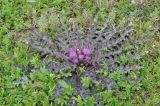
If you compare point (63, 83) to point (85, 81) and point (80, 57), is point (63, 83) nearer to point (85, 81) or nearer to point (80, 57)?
point (85, 81)

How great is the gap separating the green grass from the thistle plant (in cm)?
9

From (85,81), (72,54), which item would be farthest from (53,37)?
(85,81)

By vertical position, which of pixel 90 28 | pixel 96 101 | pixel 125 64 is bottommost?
pixel 96 101

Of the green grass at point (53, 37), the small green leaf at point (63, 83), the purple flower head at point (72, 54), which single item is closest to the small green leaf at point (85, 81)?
the green grass at point (53, 37)

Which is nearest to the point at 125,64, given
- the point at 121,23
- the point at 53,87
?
the point at 121,23

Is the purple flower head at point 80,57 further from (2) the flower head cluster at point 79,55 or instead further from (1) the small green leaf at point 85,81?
(1) the small green leaf at point 85,81

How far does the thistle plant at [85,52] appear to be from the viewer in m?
4.26

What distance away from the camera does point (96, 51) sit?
445 cm

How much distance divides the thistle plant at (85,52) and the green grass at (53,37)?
0.09m

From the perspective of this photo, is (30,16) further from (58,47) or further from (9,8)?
(58,47)

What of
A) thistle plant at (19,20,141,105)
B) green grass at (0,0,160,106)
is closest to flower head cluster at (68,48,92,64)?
thistle plant at (19,20,141,105)

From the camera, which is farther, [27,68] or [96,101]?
[27,68]

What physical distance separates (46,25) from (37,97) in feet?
3.27

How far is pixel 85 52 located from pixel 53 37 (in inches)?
21.1
